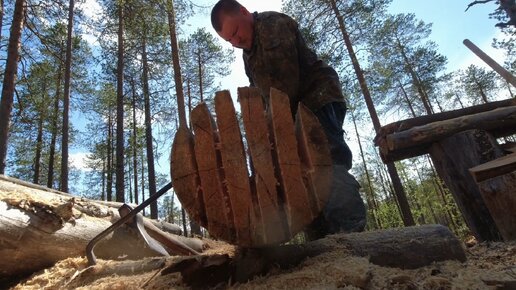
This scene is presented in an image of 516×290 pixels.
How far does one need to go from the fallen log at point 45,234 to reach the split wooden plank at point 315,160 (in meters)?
2.20

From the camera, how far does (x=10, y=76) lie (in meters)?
7.13

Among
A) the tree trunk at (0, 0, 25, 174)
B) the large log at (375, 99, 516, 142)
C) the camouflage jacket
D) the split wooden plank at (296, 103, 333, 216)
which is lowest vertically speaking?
the split wooden plank at (296, 103, 333, 216)

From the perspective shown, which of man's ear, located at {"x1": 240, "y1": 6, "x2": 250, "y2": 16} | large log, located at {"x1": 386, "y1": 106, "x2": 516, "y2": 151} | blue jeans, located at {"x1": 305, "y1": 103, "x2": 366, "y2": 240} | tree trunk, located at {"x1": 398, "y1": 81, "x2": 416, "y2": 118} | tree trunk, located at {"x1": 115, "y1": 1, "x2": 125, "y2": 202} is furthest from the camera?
tree trunk, located at {"x1": 398, "y1": 81, "x2": 416, "y2": 118}

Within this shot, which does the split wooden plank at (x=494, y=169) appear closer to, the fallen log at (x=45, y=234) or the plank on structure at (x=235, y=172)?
the plank on structure at (x=235, y=172)

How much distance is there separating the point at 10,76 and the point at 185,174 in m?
8.02

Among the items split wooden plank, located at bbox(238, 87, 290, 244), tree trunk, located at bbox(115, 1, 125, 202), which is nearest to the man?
split wooden plank, located at bbox(238, 87, 290, 244)

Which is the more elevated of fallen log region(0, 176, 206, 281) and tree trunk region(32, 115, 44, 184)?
tree trunk region(32, 115, 44, 184)

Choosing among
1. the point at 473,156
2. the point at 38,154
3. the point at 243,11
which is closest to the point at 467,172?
the point at 473,156

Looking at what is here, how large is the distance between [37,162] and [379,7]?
18.5 m

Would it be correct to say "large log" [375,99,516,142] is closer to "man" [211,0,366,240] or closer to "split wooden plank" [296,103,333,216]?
"man" [211,0,366,240]

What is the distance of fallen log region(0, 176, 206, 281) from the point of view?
8.38 ft

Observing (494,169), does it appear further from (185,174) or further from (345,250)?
(185,174)

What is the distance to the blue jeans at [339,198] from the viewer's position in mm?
2273

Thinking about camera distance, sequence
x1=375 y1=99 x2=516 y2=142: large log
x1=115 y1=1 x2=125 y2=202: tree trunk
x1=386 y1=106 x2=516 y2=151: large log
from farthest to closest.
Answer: x1=115 y1=1 x2=125 y2=202: tree trunk → x1=375 y1=99 x2=516 y2=142: large log → x1=386 y1=106 x2=516 y2=151: large log
